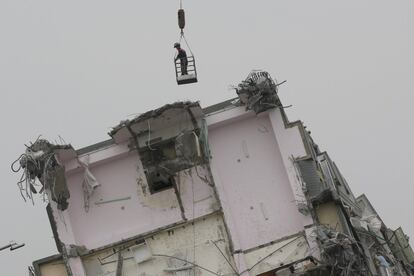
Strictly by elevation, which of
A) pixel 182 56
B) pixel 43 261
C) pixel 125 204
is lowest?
pixel 43 261

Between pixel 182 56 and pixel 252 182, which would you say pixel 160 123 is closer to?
pixel 182 56

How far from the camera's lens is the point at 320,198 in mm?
16875

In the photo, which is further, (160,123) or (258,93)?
(160,123)

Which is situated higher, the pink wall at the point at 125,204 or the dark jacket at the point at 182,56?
the dark jacket at the point at 182,56

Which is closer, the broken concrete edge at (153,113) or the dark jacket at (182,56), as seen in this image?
the broken concrete edge at (153,113)

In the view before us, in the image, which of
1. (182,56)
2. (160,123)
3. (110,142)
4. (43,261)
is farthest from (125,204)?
(182,56)

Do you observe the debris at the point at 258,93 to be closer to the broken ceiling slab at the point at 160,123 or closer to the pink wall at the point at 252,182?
the pink wall at the point at 252,182

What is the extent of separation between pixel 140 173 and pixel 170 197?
3.38ft

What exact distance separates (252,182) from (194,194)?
1.56 meters

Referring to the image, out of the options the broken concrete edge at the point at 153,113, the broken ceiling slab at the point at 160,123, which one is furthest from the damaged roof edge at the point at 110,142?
the broken concrete edge at the point at 153,113

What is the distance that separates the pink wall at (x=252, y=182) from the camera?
57.7ft

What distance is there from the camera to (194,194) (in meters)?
18.1

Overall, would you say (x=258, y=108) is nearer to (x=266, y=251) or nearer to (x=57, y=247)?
(x=266, y=251)

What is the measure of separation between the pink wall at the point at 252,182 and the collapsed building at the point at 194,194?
3 cm
